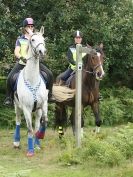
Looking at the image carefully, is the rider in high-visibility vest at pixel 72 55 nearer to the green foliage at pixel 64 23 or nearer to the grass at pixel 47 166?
the grass at pixel 47 166

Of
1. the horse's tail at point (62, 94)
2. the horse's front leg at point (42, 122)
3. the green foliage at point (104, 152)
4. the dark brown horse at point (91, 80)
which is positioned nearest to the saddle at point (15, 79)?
the horse's front leg at point (42, 122)

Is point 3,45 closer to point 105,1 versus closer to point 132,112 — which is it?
point 105,1

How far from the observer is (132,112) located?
Answer: 1831 centimetres

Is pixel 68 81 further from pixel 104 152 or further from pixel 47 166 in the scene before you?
pixel 104 152

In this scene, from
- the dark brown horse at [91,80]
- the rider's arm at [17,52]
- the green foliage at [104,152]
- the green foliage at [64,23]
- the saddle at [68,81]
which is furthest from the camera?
the green foliage at [64,23]

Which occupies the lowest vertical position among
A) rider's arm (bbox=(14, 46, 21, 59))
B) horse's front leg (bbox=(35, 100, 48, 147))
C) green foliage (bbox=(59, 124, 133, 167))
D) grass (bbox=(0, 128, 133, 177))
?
grass (bbox=(0, 128, 133, 177))

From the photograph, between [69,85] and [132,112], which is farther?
[132,112]

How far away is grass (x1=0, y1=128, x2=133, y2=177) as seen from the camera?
335 inches

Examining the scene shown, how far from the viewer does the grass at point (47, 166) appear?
850 cm

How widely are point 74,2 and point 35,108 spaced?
6.52 metres

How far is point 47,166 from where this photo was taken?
9.54 metres

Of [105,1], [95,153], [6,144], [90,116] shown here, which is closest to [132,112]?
[90,116]

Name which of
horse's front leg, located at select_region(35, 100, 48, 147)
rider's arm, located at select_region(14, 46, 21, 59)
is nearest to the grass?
horse's front leg, located at select_region(35, 100, 48, 147)

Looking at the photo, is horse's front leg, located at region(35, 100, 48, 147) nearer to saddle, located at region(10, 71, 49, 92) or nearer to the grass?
the grass
